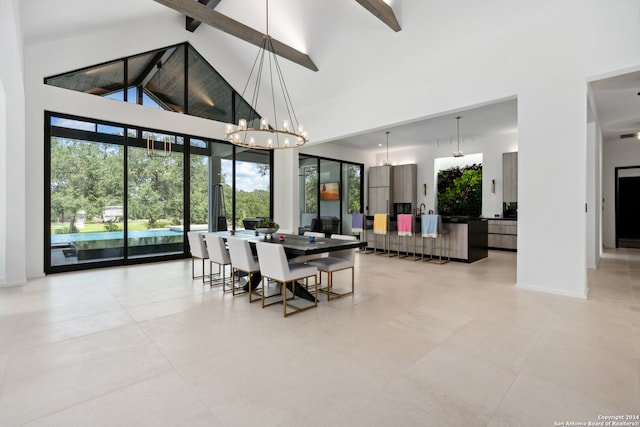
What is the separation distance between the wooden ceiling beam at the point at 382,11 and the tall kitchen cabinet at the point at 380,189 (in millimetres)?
5612

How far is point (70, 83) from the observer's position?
5215 millimetres

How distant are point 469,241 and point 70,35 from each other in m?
8.14

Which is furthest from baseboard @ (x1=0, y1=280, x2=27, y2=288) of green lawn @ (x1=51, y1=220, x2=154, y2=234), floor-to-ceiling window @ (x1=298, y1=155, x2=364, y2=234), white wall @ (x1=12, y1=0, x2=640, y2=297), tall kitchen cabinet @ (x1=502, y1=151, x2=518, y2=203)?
tall kitchen cabinet @ (x1=502, y1=151, x2=518, y2=203)

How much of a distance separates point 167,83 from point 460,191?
8.19m

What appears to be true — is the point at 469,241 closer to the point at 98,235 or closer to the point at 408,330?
the point at 408,330

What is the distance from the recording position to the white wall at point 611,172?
8250mm

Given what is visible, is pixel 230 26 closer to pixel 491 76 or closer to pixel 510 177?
pixel 491 76

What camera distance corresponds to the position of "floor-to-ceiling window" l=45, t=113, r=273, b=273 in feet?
17.0

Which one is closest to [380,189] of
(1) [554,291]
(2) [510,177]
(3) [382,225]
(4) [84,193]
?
(3) [382,225]

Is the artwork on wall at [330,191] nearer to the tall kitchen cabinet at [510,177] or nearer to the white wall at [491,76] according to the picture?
the white wall at [491,76]

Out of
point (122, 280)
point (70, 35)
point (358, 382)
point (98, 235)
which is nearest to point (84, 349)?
point (358, 382)

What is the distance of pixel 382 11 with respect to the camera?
4.42 m

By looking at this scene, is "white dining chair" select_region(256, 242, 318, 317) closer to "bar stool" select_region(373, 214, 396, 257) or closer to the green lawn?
the green lawn

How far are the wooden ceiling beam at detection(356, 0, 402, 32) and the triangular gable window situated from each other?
163 inches
